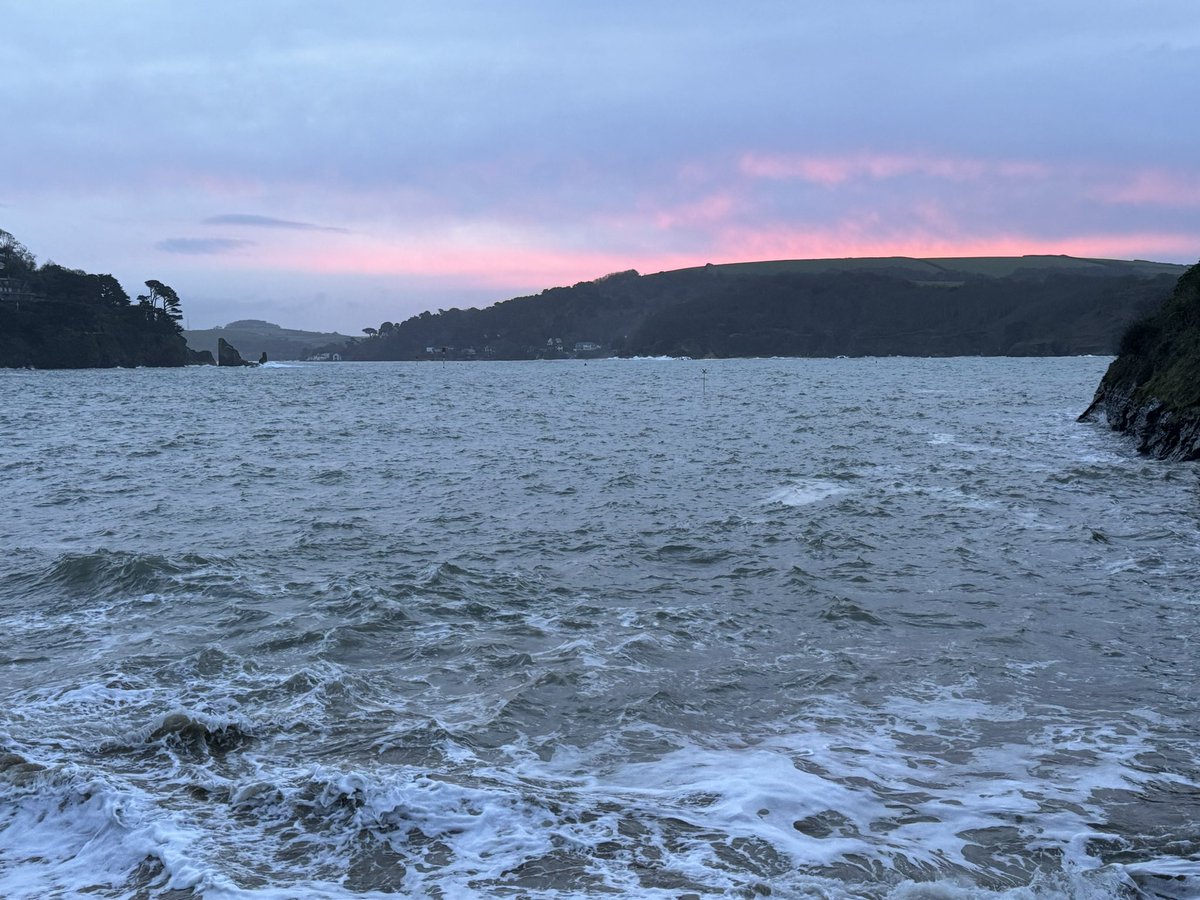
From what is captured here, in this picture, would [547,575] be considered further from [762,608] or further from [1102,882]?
[1102,882]

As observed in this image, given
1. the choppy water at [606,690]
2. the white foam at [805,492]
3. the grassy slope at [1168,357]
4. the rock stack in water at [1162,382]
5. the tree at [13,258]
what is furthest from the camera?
the tree at [13,258]

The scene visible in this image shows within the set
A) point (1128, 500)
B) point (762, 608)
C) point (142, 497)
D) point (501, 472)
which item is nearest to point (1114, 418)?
point (1128, 500)

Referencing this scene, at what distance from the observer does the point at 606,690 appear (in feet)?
32.2

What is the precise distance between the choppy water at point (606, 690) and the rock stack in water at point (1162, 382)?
3316 millimetres

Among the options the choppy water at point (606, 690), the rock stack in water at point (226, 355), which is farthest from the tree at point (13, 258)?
the choppy water at point (606, 690)

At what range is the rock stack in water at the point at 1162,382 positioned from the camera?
26.0 meters

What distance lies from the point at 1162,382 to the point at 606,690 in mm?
27438

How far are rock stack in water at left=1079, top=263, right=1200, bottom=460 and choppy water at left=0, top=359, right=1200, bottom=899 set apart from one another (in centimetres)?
332

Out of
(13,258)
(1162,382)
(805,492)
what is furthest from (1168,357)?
(13,258)

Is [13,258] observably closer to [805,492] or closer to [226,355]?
[226,355]

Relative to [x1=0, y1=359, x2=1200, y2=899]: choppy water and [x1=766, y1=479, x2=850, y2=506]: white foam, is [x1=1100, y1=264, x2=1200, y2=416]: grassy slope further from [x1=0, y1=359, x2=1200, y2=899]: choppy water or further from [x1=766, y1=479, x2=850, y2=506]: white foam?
[x1=766, y1=479, x2=850, y2=506]: white foam

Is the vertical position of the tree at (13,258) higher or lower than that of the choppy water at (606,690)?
higher

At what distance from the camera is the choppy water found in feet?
20.4

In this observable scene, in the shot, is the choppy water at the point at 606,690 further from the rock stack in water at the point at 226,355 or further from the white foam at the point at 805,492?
the rock stack in water at the point at 226,355
